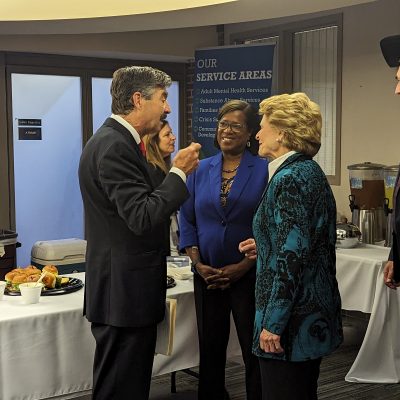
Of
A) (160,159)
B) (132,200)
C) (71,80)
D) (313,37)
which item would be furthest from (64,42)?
(132,200)

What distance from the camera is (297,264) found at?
2016 millimetres

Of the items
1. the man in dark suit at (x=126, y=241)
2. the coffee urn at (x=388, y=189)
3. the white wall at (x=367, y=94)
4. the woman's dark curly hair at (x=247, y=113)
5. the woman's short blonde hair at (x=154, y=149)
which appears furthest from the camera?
the white wall at (x=367, y=94)

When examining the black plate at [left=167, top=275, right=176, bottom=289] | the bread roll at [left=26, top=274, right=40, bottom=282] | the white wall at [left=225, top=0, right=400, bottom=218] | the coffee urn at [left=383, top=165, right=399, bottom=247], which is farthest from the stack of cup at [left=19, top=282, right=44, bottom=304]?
the white wall at [left=225, top=0, right=400, bottom=218]

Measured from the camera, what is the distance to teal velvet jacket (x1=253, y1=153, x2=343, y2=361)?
2025 mm

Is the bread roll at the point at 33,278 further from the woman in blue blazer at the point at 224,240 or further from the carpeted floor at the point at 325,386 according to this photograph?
the carpeted floor at the point at 325,386

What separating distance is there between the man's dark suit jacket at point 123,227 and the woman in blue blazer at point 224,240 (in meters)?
0.64

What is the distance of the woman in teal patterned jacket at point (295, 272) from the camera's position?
6.65 ft

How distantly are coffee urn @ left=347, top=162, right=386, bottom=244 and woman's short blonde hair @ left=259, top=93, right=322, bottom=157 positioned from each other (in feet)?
8.24

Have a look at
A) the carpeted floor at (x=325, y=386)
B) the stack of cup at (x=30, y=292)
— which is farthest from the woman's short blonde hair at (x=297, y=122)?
the carpeted floor at (x=325, y=386)

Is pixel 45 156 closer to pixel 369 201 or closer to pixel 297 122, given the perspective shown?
pixel 369 201

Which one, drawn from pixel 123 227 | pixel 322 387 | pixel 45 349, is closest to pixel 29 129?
pixel 322 387

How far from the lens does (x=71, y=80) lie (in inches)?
253

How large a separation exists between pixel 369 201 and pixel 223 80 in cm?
198

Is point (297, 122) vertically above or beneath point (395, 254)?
above
